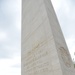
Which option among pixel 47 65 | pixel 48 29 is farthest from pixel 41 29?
pixel 47 65

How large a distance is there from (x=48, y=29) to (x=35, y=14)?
1.90 metres

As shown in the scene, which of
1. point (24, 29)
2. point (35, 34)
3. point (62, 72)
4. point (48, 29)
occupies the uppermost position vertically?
point (24, 29)

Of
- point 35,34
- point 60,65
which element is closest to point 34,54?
point 35,34

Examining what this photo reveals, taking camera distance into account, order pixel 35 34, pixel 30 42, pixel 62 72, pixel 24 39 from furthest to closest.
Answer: pixel 24 39 < pixel 30 42 < pixel 35 34 < pixel 62 72

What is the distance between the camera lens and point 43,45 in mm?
6773

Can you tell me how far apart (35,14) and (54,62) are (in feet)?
10.7

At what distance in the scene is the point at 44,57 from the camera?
6.52 meters

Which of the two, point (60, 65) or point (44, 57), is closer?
point (60, 65)

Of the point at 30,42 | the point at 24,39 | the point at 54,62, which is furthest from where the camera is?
the point at 24,39

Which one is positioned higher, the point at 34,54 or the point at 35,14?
the point at 35,14

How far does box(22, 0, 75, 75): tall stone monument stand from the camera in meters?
6.05

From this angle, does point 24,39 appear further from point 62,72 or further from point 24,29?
point 62,72

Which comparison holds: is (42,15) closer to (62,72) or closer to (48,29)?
(48,29)

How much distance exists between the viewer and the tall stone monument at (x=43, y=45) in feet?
19.9
